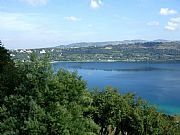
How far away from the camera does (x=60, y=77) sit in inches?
745

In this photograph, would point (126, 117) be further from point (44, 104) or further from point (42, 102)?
point (42, 102)

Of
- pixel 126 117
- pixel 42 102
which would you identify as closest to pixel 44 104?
pixel 42 102

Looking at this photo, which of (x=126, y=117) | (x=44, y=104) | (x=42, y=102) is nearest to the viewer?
(x=42, y=102)

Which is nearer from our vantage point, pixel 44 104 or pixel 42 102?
pixel 42 102

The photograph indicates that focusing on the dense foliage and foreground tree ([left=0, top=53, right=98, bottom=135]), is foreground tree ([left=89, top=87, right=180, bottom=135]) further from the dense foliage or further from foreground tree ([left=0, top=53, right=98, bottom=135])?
foreground tree ([left=0, top=53, right=98, bottom=135])

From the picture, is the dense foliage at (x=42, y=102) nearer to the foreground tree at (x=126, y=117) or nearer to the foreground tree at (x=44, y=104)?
the foreground tree at (x=44, y=104)

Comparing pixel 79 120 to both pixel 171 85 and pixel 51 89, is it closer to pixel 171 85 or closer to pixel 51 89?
pixel 51 89

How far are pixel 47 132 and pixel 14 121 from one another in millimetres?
1843

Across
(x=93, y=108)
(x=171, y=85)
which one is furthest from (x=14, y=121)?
(x=171, y=85)

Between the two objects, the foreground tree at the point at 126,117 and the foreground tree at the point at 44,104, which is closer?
the foreground tree at the point at 44,104

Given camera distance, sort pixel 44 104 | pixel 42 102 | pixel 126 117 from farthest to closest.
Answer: pixel 126 117 < pixel 44 104 < pixel 42 102

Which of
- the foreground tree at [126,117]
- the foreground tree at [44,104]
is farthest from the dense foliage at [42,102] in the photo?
the foreground tree at [126,117]

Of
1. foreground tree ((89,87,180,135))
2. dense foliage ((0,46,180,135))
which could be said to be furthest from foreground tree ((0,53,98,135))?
foreground tree ((89,87,180,135))

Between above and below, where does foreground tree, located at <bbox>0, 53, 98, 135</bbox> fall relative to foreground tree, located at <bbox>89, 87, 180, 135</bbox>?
above
